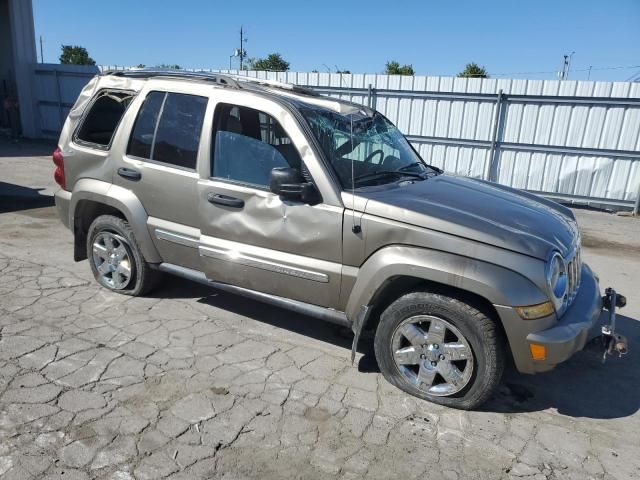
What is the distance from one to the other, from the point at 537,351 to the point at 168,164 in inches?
121

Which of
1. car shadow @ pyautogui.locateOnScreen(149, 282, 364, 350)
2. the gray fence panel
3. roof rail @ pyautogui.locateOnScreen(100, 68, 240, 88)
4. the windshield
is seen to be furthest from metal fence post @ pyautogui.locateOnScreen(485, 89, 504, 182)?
the gray fence panel

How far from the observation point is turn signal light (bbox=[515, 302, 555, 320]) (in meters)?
2.84

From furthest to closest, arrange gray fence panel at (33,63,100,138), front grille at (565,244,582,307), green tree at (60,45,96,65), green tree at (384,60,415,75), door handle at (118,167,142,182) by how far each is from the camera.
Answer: green tree at (60,45,96,65), green tree at (384,60,415,75), gray fence panel at (33,63,100,138), door handle at (118,167,142,182), front grille at (565,244,582,307)

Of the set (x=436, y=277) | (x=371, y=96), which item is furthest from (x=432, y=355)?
(x=371, y=96)

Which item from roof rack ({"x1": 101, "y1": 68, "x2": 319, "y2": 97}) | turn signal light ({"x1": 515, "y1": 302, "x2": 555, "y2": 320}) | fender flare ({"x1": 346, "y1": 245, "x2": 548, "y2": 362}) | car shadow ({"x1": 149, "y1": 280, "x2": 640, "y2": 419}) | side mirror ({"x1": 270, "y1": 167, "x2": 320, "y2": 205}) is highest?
roof rack ({"x1": 101, "y1": 68, "x2": 319, "y2": 97})

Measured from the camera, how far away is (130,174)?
4.22 meters

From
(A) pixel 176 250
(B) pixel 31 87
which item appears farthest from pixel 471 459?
(B) pixel 31 87

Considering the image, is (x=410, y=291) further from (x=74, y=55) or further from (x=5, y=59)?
(x=74, y=55)

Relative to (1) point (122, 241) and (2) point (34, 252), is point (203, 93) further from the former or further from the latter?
(2) point (34, 252)

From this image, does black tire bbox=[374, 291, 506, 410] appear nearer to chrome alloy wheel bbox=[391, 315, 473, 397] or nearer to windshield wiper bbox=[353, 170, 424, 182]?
chrome alloy wheel bbox=[391, 315, 473, 397]

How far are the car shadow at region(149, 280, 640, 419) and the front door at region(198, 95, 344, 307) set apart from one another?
66 cm

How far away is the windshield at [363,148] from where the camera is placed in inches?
140

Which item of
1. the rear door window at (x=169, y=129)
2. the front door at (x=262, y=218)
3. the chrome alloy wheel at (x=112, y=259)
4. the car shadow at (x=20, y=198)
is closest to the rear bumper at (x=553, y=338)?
the front door at (x=262, y=218)

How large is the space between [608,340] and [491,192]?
1.37 m
